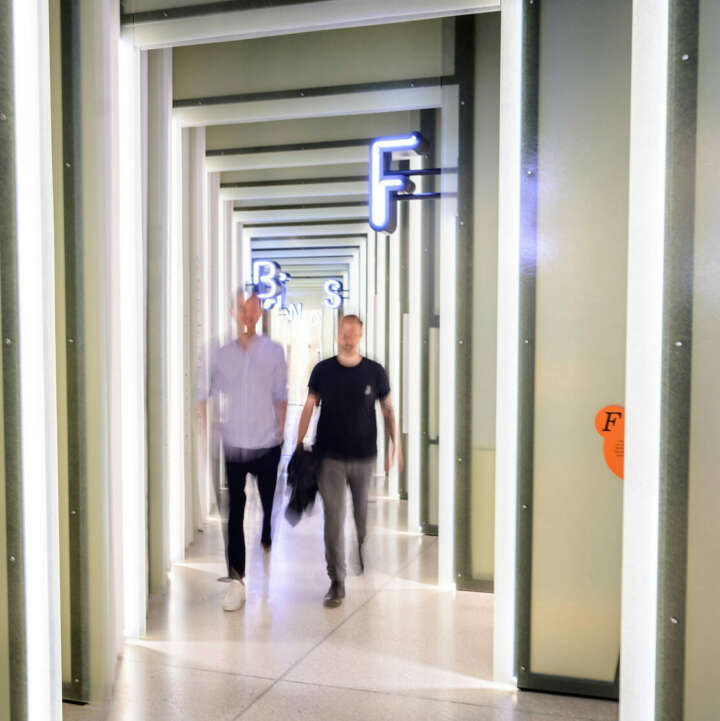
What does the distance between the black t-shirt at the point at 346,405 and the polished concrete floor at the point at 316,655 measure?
87cm

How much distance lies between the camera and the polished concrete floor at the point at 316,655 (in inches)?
107

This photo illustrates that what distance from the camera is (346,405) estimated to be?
3834mm

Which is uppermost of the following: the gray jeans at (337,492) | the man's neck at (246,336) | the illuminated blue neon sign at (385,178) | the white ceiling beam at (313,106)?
the white ceiling beam at (313,106)

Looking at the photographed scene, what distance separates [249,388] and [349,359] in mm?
548

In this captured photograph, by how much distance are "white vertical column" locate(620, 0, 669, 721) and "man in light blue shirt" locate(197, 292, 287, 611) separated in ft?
7.77

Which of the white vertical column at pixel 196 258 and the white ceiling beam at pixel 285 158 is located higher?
the white ceiling beam at pixel 285 158

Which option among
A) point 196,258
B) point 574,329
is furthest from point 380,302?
point 574,329

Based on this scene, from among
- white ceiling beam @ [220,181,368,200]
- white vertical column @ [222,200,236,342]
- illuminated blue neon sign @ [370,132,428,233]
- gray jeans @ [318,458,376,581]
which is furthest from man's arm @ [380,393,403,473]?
white ceiling beam @ [220,181,368,200]

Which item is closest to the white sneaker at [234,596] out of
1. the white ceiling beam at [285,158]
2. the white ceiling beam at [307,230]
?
the white ceiling beam at [285,158]

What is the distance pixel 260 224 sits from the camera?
934cm

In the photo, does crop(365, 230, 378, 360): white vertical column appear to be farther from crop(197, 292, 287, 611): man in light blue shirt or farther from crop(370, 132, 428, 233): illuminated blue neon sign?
crop(197, 292, 287, 611): man in light blue shirt

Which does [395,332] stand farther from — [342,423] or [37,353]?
[37,353]

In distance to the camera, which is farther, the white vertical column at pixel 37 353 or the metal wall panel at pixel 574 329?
the metal wall panel at pixel 574 329

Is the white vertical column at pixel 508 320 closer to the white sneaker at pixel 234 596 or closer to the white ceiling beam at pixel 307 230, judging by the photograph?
the white sneaker at pixel 234 596
